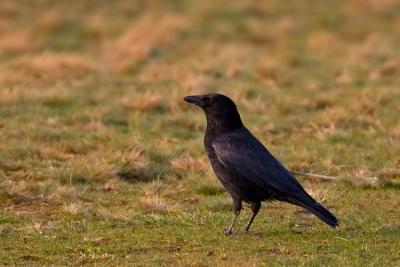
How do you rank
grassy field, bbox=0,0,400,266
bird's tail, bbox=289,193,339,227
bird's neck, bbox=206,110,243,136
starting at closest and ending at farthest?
bird's tail, bbox=289,193,339,227 → grassy field, bbox=0,0,400,266 → bird's neck, bbox=206,110,243,136

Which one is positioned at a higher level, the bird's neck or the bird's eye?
the bird's eye

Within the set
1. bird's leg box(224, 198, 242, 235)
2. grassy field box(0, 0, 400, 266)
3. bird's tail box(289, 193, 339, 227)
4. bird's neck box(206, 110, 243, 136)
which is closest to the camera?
bird's tail box(289, 193, 339, 227)

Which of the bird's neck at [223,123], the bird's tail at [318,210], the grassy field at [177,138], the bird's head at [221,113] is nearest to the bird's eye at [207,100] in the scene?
the bird's head at [221,113]

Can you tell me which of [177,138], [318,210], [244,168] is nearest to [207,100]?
[244,168]

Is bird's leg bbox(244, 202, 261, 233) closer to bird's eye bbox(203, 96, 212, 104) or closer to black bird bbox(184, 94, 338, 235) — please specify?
black bird bbox(184, 94, 338, 235)

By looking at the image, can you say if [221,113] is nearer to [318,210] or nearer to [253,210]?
[253,210]

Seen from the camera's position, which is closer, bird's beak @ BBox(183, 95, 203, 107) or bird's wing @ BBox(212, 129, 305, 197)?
bird's wing @ BBox(212, 129, 305, 197)

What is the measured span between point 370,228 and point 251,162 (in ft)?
3.76

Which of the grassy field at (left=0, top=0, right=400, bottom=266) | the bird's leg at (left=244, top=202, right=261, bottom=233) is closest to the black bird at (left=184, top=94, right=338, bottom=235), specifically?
the bird's leg at (left=244, top=202, right=261, bottom=233)

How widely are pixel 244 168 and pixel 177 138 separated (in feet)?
15.3

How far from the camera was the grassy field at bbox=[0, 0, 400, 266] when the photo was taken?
22.0ft

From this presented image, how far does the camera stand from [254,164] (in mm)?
6730

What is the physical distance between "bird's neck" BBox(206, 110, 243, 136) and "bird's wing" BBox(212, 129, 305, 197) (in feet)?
0.26

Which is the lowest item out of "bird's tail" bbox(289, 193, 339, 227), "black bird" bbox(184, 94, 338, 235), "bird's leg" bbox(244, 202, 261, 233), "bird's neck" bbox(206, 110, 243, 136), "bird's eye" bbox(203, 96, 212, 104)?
"bird's leg" bbox(244, 202, 261, 233)
